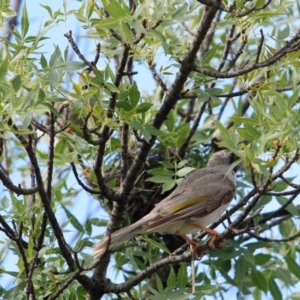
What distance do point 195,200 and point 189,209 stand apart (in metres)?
0.14

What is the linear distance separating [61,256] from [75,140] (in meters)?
1.07

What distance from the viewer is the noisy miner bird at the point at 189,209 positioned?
5031 millimetres

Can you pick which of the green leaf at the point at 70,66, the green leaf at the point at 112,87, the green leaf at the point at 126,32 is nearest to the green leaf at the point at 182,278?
the green leaf at the point at 112,87

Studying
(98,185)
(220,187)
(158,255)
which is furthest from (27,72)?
(158,255)

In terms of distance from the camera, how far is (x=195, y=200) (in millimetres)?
5473

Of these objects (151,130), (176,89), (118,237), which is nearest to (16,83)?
(151,130)

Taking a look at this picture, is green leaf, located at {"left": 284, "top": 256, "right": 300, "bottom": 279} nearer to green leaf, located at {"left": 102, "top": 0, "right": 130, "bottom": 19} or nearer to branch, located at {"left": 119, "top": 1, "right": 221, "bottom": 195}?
branch, located at {"left": 119, "top": 1, "right": 221, "bottom": 195}

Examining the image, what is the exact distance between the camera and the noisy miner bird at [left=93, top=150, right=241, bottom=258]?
198 inches

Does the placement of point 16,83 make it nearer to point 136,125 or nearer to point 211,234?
point 136,125

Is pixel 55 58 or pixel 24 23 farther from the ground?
pixel 24 23

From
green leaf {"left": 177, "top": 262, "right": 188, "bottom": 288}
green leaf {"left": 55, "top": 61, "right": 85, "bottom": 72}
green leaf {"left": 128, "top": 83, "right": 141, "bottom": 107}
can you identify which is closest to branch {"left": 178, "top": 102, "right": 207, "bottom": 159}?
green leaf {"left": 177, "top": 262, "right": 188, "bottom": 288}

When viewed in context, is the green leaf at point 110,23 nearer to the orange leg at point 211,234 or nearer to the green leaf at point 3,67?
the green leaf at point 3,67

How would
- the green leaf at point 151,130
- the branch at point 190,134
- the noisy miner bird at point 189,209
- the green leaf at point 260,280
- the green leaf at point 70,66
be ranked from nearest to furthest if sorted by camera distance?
the green leaf at point 70,66
the green leaf at point 151,130
the noisy miner bird at point 189,209
the green leaf at point 260,280
the branch at point 190,134

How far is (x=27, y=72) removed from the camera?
4258 mm
